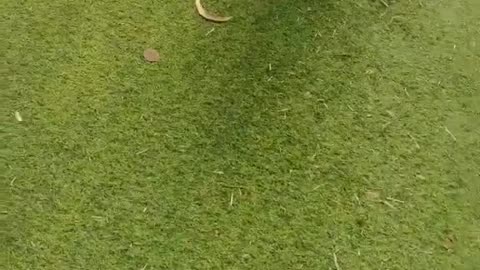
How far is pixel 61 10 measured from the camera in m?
1.96

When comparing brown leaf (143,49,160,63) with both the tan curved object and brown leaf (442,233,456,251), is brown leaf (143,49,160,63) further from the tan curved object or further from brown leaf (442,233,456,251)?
brown leaf (442,233,456,251)

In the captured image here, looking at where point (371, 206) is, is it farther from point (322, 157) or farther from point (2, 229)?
point (2, 229)

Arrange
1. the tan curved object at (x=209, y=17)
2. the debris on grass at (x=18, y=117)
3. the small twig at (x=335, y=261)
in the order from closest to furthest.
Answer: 1. the small twig at (x=335, y=261)
2. the debris on grass at (x=18, y=117)
3. the tan curved object at (x=209, y=17)

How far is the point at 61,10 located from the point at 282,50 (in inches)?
21.4

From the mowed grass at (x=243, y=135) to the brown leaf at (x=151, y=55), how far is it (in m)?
0.02

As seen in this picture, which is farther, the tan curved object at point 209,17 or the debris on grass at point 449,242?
the tan curved object at point 209,17

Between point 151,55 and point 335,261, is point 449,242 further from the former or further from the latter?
point 151,55

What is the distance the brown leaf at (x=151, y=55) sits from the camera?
74.7 inches

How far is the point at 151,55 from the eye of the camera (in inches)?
74.9

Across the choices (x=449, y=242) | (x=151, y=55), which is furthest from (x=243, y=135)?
(x=449, y=242)

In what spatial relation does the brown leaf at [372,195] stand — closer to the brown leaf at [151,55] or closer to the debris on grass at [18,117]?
the brown leaf at [151,55]

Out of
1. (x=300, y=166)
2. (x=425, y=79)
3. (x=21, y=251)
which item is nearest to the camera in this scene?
(x=21, y=251)

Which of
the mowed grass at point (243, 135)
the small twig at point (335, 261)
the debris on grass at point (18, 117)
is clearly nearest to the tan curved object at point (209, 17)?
the mowed grass at point (243, 135)

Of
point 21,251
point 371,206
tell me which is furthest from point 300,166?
point 21,251
